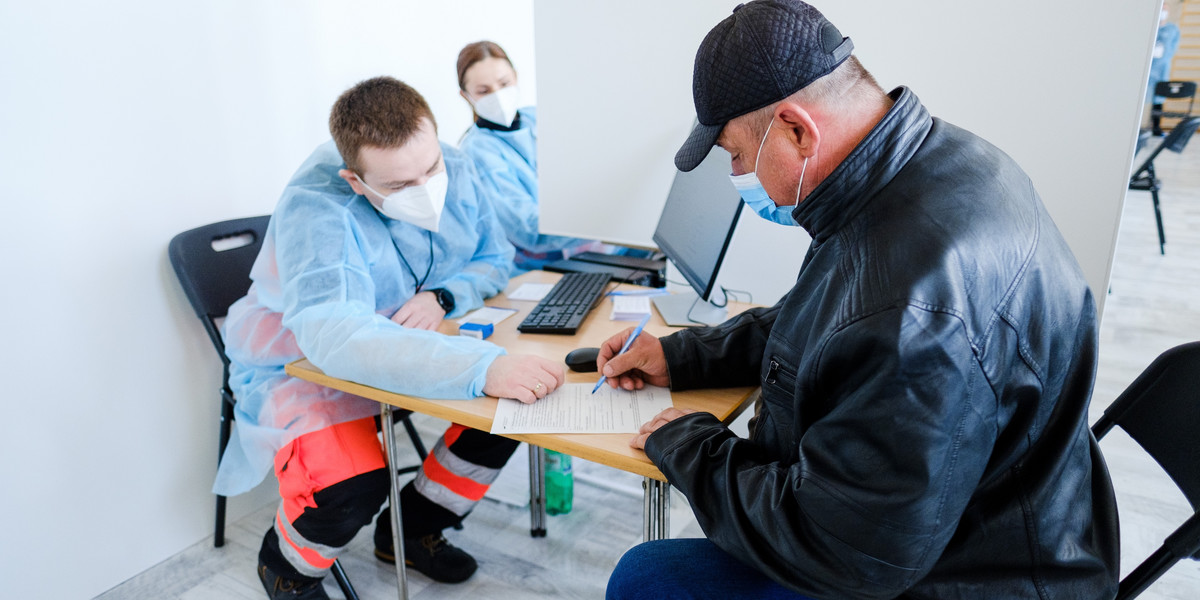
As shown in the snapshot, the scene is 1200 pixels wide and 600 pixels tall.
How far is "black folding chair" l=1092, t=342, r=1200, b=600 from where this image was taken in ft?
3.38

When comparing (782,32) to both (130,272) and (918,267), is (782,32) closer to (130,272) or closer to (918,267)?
(918,267)

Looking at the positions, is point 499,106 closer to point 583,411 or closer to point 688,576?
point 583,411

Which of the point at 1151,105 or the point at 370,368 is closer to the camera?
the point at 370,368

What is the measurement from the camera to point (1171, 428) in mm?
1091

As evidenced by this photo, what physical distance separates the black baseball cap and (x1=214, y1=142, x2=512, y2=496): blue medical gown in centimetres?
64

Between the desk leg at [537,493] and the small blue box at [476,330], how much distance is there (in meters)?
0.53

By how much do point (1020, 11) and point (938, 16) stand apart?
0.16 meters

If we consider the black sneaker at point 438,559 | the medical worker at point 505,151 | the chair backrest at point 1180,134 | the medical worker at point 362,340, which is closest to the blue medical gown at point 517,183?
the medical worker at point 505,151

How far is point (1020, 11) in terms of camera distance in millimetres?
1603

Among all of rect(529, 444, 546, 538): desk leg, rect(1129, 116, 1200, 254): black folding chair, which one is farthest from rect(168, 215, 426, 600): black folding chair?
rect(1129, 116, 1200, 254): black folding chair

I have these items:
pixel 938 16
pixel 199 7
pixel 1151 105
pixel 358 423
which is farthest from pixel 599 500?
pixel 1151 105

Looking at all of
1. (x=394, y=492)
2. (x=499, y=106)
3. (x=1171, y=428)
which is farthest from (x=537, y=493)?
(x=1171, y=428)

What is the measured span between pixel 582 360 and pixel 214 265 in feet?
3.52

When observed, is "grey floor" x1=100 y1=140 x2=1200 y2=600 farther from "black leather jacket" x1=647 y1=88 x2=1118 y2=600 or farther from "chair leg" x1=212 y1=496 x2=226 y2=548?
"black leather jacket" x1=647 y1=88 x2=1118 y2=600
